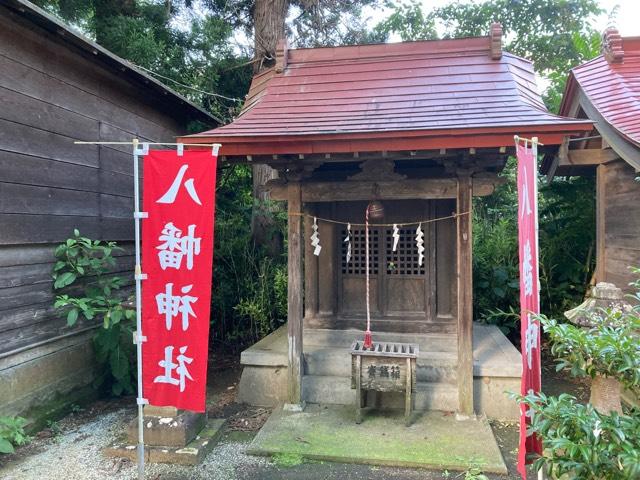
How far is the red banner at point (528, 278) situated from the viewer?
3674 millimetres

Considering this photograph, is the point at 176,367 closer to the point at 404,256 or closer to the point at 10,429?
the point at 10,429

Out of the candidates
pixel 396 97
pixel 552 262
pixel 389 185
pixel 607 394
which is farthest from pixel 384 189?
pixel 552 262

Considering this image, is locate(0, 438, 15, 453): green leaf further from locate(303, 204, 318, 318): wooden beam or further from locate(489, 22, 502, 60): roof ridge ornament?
locate(489, 22, 502, 60): roof ridge ornament

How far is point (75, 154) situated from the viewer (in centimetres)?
600

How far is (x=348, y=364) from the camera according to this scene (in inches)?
239

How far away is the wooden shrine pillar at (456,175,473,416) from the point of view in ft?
17.7

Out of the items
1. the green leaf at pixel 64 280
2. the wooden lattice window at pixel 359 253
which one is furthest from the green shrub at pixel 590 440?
the green leaf at pixel 64 280

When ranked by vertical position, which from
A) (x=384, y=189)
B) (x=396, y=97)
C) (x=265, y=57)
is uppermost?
(x=265, y=57)

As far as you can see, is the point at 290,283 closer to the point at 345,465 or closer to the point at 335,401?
the point at 335,401

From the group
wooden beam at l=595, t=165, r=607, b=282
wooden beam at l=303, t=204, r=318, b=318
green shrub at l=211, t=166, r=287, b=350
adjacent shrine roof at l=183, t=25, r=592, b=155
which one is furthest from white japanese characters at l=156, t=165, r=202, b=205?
wooden beam at l=595, t=165, r=607, b=282

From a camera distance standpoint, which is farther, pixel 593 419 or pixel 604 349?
pixel 604 349

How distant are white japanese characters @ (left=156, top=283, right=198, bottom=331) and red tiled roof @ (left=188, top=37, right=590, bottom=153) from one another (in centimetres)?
187

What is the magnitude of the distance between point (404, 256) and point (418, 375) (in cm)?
195

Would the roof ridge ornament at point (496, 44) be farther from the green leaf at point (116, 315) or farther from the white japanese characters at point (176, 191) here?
the green leaf at point (116, 315)
